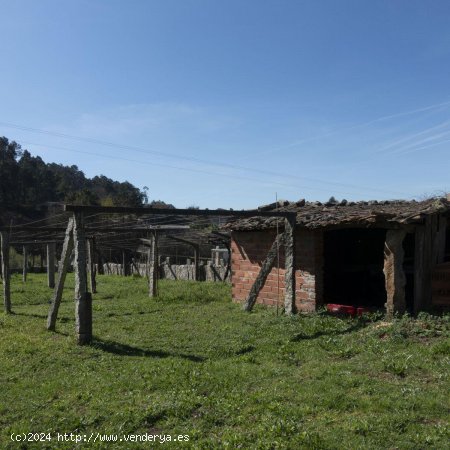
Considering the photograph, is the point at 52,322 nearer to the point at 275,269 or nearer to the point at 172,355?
the point at 172,355

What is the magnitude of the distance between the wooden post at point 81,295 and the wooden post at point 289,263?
5.17 meters

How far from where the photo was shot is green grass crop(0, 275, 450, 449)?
527 centimetres

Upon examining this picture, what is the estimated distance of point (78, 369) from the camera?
8016mm

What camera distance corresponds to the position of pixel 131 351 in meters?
9.13

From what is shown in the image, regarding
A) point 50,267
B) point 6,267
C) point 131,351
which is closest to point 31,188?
point 50,267

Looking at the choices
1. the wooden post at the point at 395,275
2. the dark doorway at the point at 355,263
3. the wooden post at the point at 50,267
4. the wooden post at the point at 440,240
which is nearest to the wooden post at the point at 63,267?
the wooden post at the point at 395,275

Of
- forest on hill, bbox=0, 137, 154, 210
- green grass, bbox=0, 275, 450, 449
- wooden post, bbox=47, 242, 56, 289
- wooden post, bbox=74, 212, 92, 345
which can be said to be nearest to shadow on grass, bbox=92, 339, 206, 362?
green grass, bbox=0, 275, 450, 449

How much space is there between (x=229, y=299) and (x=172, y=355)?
775 centimetres

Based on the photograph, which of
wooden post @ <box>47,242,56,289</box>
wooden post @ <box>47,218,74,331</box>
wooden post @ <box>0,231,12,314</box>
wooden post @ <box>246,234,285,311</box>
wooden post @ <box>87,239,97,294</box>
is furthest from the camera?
wooden post @ <box>47,242,56,289</box>

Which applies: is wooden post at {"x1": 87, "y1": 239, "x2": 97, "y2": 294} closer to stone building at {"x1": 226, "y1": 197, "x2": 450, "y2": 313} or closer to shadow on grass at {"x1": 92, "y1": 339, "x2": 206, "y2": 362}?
stone building at {"x1": 226, "y1": 197, "x2": 450, "y2": 313}

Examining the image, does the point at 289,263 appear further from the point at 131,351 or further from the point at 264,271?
the point at 131,351

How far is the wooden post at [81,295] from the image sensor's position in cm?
963

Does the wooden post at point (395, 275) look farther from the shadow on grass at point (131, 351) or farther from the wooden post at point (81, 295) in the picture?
the wooden post at point (81, 295)

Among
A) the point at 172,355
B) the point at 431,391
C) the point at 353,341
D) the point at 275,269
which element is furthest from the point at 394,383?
the point at 275,269
